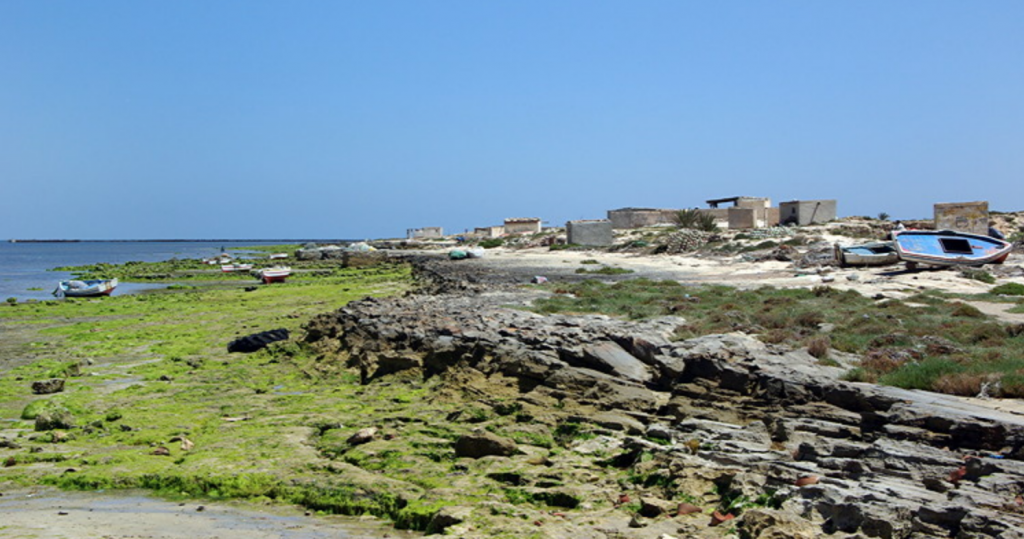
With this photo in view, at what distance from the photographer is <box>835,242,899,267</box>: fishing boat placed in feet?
84.4

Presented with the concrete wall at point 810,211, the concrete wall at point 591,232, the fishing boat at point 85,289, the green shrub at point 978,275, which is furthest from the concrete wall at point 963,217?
the fishing boat at point 85,289

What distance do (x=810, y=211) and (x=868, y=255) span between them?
2221 centimetres

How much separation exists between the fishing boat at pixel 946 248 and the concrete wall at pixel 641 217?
38813 mm

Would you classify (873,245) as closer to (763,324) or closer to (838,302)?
(838,302)

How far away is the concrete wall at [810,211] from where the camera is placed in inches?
1850

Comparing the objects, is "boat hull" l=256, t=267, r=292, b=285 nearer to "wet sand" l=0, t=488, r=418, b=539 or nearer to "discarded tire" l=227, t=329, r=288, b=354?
"discarded tire" l=227, t=329, r=288, b=354

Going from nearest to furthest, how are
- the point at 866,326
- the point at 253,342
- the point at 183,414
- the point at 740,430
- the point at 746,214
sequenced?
1. the point at 740,430
2. the point at 183,414
3. the point at 866,326
4. the point at 253,342
5. the point at 746,214

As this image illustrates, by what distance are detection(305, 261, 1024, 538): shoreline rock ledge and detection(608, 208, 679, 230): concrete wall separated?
5023cm

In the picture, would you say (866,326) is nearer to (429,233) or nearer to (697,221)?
(697,221)

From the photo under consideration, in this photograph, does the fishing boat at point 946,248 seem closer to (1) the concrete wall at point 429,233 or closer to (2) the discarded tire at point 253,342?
(2) the discarded tire at point 253,342

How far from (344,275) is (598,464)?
123ft

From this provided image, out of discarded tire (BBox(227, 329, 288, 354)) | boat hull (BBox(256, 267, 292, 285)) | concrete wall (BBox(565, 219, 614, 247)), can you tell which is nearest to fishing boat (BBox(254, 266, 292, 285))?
boat hull (BBox(256, 267, 292, 285))

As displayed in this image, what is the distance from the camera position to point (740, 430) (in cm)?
820

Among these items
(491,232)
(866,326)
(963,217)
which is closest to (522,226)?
(491,232)
